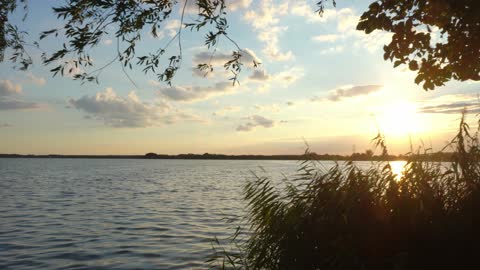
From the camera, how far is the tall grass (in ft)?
28.6

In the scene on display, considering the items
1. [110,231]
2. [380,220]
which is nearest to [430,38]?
[380,220]

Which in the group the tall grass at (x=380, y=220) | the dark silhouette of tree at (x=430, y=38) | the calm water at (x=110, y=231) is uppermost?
the dark silhouette of tree at (x=430, y=38)

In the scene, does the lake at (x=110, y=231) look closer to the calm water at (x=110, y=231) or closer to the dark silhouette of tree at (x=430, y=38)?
the calm water at (x=110, y=231)

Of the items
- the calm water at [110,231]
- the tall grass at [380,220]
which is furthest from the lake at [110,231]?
the tall grass at [380,220]

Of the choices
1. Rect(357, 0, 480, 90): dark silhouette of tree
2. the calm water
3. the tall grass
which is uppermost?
Rect(357, 0, 480, 90): dark silhouette of tree

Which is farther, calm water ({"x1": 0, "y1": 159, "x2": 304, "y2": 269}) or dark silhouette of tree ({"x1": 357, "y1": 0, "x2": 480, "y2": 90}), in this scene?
calm water ({"x1": 0, "y1": 159, "x2": 304, "y2": 269})

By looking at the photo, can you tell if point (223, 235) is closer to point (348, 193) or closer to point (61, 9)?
point (348, 193)

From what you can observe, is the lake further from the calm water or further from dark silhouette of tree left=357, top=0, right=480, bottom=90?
dark silhouette of tree left=357, top=0, right=480, bottom=90

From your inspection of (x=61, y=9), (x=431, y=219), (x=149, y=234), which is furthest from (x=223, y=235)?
(x=61, y=9)

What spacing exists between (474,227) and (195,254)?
1175 centimetres

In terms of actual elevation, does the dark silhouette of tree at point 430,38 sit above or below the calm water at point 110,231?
above

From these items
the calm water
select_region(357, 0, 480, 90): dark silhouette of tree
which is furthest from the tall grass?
the calm water

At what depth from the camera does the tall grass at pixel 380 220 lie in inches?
343

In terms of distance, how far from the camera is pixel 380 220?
9469mm
